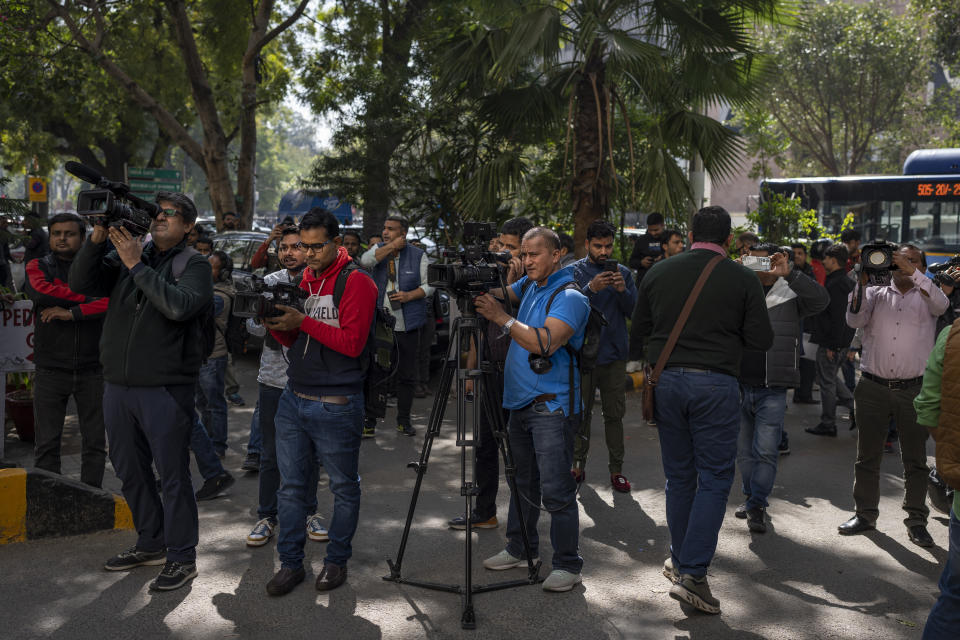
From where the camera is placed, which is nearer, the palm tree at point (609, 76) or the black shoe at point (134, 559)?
the black shoe at point (134, 559)

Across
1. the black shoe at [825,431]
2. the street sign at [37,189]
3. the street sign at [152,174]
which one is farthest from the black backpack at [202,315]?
the street sign at [152,174]

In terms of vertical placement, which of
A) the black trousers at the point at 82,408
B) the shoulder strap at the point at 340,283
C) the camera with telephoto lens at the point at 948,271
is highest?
the camera with telephoto lens at the point at 948,271

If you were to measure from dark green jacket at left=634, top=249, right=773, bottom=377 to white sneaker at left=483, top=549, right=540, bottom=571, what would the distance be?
1408 mm

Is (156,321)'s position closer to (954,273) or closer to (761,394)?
(761,394)

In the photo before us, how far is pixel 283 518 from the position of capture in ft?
15.1

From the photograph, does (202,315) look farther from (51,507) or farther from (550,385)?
(550,385)

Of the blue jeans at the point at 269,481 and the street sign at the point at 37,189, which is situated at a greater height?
the street sign at the point at 37,189

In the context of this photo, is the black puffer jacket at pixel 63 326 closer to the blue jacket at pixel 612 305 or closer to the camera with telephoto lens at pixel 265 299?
the camera with telephoto lens at pixel 265 299

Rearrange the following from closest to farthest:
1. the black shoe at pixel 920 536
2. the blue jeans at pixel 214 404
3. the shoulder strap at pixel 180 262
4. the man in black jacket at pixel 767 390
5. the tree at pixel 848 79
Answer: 1. the shoulder strap at pixel 180 262
2. the black shoe at pixel 920 536
3. the man in black jacket at pixel 767 390
4. the blue jeans at pixel 214 404
5. the tree at pixel 848 79

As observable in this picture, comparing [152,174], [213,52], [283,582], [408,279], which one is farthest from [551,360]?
[152,174]

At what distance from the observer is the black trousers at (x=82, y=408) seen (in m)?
5.88

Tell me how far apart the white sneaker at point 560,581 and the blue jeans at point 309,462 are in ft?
3.40

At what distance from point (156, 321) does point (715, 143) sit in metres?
8.04

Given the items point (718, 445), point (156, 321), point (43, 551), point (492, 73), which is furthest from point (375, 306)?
point (492, 73)
